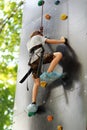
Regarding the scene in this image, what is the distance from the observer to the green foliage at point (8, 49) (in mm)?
12086

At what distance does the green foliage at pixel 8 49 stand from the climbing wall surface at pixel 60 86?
4.71 m

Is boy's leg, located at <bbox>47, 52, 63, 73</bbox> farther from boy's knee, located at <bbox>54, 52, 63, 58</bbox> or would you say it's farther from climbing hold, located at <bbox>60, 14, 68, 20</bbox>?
climbing hold, located at <bbox>60, 14, 68, 20</bbox>

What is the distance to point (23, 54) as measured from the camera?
7.61 m

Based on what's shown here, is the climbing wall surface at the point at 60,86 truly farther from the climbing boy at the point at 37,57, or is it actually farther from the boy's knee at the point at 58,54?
the boy's knee at the point at 58,54

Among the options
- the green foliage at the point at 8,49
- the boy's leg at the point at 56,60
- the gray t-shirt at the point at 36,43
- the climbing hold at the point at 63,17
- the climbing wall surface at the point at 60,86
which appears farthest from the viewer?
the green foliage at the point at 8,49

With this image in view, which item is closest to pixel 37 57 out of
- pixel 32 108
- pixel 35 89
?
pixel 35 89

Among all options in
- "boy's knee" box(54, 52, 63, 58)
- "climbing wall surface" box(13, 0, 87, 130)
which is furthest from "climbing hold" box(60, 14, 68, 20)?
"boy's knee" box(54, 52, 63, 58)

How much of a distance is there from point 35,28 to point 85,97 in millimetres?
2799

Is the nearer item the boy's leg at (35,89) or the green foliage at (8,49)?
the boy's leg at (35,89)

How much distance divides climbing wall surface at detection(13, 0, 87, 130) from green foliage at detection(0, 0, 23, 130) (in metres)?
4.71

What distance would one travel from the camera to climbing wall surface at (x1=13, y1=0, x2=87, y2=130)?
5473 millimetres

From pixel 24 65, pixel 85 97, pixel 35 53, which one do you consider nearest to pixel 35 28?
pixel 24 65

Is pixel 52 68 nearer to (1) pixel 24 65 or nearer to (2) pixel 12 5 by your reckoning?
(1) pixel 24 65

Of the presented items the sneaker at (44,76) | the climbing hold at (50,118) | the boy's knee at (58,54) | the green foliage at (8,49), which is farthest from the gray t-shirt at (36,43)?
the green foliage at (8,49)
